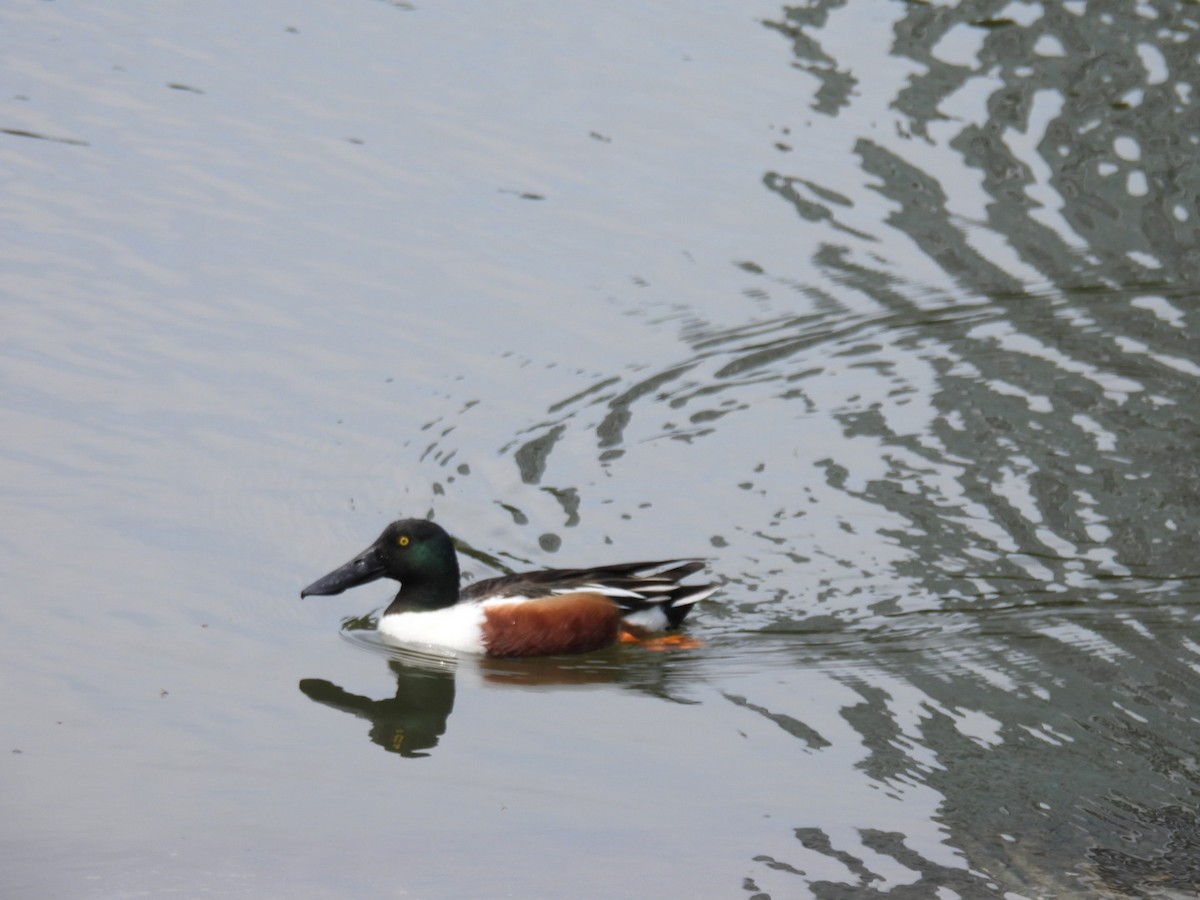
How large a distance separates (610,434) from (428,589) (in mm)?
2063

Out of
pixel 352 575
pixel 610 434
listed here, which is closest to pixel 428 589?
pixel 352 575

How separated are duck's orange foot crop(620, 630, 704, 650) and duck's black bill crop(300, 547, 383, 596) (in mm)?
1348

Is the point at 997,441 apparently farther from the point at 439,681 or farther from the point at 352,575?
the point at 352,575

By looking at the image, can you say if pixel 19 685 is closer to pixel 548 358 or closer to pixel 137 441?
pixel 137 441

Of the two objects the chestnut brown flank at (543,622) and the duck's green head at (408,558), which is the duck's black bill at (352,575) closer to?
the duck's green head at (408,558)

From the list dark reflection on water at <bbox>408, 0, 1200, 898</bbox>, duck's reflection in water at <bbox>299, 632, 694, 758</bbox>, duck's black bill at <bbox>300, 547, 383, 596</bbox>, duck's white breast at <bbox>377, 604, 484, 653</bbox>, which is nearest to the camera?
dark reflection on water at <bbox>408, 0, 1200, 898</bbox>

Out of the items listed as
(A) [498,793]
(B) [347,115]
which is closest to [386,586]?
(A) [498,793]

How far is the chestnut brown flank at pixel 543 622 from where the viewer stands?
10.1m

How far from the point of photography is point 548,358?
12.7 meters

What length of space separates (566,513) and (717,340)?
2.48 meters

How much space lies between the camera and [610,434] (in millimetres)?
11898

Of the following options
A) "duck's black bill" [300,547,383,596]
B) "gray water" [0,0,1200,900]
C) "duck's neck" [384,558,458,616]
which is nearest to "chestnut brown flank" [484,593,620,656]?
"gray water" [0,0,1200,900]

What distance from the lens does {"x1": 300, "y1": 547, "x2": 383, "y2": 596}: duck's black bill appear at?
33.0 ft

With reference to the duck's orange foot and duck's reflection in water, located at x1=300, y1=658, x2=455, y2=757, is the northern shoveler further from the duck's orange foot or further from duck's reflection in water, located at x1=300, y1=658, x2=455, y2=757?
duck's reflection in water, located at x1=300, y1=658, x2=455, y2=757
